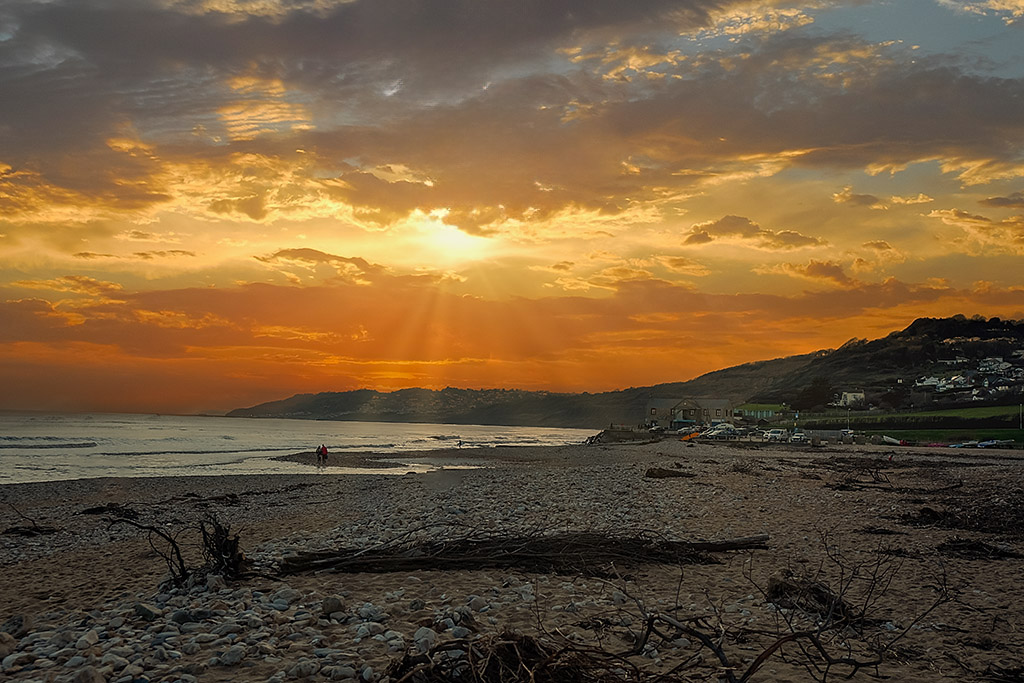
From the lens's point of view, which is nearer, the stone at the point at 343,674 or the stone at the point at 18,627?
the stone at the point at 343,674

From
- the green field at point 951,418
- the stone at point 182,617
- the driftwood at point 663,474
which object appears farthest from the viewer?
the green field at point 951,418

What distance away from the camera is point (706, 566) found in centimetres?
1151

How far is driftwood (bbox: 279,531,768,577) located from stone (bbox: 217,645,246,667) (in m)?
3.56

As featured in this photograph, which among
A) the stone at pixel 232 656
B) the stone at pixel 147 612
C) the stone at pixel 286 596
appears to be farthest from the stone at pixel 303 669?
the stone at pixel 147 612

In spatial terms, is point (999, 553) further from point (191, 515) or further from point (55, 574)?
point (191, 515)

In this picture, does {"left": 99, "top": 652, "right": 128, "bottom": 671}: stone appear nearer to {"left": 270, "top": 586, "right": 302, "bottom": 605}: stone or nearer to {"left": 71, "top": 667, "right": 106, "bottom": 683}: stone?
{"left": 71, "top": 667, "right": 106, "bottom": 683}: stone

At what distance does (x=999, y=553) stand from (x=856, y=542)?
2496 mm

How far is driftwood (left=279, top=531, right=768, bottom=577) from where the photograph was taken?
1070 cm

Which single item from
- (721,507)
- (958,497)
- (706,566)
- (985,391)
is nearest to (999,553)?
(706,566)

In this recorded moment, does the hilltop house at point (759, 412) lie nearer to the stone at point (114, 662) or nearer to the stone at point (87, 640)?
the stone at point (87, 640)

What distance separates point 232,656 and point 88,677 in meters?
1.25

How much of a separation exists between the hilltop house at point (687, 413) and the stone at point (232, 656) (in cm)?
14095

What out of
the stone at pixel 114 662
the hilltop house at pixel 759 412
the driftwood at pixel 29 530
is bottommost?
the hilltop house at pixel 759 412

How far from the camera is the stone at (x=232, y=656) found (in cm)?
673
